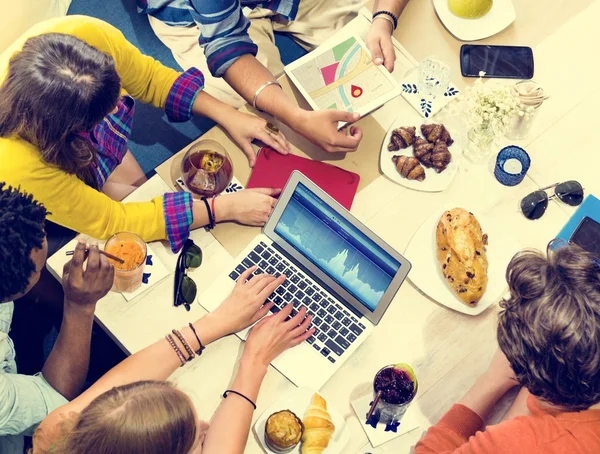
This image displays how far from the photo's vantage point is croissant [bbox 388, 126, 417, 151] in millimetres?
1849

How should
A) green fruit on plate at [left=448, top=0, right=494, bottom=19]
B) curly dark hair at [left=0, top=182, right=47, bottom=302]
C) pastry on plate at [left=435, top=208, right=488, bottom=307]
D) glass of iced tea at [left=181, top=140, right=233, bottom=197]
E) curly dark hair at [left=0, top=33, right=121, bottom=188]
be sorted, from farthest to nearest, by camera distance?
green fruit on plate at [left=448, top=0, right=494, bottom=19]
glass of iced tea at [left=181, top=140, right=233, bottom=197]
pastry on plate at [left=435, top=208, right=488, bottom=307]
curly dark hair at [left=0, top=33, right=121, bottom=188]
curly dark hair at [left=0, top=182, right=47, bottom=302]

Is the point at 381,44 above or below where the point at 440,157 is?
above

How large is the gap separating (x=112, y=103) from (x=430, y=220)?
0.89 meters

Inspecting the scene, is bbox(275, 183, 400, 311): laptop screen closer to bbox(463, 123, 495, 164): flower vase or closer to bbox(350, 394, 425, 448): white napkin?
bbox(350, 394, 425, 448): white napkin

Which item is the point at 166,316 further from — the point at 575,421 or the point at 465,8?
the point at 465,8

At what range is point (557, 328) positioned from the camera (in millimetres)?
1358

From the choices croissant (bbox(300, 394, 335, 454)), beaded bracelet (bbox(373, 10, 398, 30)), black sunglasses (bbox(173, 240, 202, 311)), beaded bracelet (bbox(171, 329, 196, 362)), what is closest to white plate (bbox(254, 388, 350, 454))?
croissant (bbox(300, 394, 335, 454))

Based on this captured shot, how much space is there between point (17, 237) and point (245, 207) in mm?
564

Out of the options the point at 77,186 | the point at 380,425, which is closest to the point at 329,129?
the point at 77,186

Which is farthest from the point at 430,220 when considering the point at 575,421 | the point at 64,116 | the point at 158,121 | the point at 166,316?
the point at 158,121

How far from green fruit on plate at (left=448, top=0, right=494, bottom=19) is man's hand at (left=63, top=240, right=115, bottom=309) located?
1269mm

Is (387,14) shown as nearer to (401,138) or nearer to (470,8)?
(470,8)

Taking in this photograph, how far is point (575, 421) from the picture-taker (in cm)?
141

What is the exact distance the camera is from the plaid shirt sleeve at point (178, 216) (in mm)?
1707
